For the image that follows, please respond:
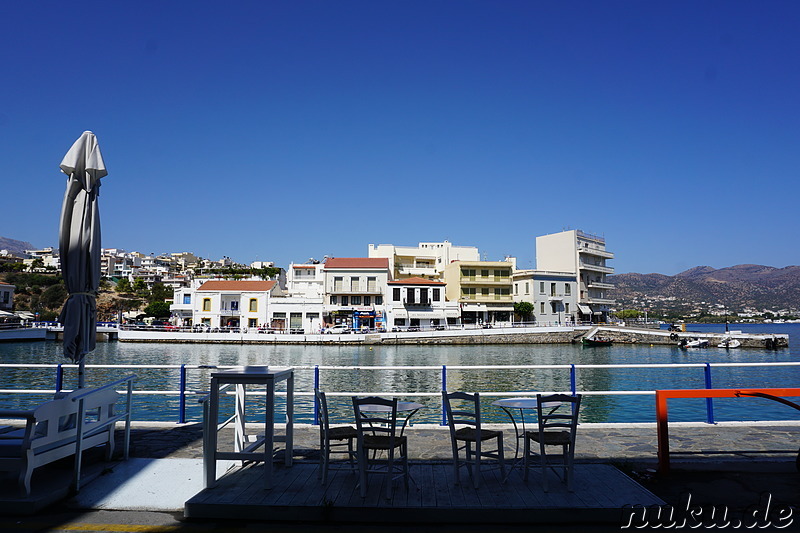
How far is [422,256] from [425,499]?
6604cm

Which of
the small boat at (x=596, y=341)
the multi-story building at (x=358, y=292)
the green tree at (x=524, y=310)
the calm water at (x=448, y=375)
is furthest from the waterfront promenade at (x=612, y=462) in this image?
the green tree at (x=524, y=310)

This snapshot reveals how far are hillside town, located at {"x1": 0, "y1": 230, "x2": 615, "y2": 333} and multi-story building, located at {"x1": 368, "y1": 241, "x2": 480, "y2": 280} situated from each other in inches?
11.7

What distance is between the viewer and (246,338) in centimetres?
4803

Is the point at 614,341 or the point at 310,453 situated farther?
the point at 614,341

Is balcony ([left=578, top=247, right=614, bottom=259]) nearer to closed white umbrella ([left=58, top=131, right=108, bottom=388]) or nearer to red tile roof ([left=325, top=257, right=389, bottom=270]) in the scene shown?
red tile roof ([left=325, top=257, right=389, bottom=270])

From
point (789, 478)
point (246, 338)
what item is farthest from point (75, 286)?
point (246, 338)

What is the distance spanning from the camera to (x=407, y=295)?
54344 millimetres

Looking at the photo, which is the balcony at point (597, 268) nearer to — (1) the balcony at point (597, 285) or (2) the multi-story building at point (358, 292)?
(1) the balcony at point (597, 285)

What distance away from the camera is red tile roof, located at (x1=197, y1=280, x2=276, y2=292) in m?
54.1

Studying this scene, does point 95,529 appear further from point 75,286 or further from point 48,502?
point 75,286

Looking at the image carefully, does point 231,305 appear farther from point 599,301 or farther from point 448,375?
point 599,301

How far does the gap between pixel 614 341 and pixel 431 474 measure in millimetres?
49135

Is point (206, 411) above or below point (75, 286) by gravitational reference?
below

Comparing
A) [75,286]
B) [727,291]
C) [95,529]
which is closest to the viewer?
[95,529]
